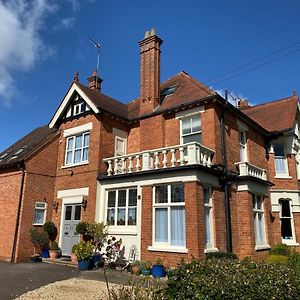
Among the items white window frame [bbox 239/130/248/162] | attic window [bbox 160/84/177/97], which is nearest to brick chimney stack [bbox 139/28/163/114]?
attic window [bbox 160/84/177/97]

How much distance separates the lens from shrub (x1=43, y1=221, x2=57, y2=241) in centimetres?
1583

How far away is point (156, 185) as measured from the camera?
13047mm

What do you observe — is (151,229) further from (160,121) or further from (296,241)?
(296,241)

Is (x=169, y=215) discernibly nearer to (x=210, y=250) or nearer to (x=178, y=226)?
(x=178, y=226)

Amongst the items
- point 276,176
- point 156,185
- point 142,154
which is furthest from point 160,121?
point 276,176

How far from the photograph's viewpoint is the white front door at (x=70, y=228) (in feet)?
50.7

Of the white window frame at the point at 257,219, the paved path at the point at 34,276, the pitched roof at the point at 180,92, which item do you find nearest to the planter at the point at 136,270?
the paved path at the point at 34,276

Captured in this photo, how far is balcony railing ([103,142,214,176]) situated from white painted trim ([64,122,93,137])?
7.18 feet

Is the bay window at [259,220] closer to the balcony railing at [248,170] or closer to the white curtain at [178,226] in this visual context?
the balcony railing at [248,170]

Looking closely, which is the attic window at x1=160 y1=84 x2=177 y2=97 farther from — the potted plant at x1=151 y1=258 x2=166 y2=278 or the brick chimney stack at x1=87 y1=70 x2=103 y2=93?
the potted plant at x1=151 y1=258 x2=166 y2=278

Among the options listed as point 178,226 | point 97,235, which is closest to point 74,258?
point 97,235

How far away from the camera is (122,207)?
564 inches

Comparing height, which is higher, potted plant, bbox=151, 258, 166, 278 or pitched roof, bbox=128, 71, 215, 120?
pitched roof, bbox=128, 71, 215, 120

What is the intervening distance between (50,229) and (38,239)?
0.73m
